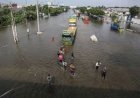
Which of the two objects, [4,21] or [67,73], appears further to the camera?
[4,21]

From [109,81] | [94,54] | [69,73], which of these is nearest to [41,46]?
[94,54]

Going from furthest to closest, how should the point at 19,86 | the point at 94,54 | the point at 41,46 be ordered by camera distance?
the point at 41,46
the point at 94,54
the point at 19,86

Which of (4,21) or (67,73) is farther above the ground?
(4,21)

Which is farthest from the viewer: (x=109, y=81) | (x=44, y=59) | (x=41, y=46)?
(x=41, y=46)

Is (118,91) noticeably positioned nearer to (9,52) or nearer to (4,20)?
(9,52)

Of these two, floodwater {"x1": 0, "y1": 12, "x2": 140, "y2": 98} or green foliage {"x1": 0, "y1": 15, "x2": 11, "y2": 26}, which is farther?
green foliage {"x1": 0, "y1": 15, "x2": 11, "y2": 26}

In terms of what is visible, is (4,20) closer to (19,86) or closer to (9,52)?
(9,52)

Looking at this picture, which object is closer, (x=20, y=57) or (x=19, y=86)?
(x=19, y=86)

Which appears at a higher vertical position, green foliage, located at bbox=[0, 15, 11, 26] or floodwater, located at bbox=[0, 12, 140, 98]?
green foliage, located at bbox=[0, 15, 11, 26]

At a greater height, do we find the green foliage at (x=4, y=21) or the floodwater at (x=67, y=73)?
the green foliage at (x=4, y=21)

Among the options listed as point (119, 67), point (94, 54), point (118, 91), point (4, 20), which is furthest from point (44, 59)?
point (4, 20)

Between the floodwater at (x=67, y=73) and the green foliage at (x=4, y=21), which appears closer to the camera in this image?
the floodwater at (x=67, y=73)
